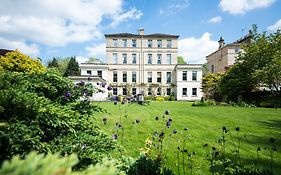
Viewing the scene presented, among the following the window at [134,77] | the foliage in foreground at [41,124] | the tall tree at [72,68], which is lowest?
the foliage in foreground at [41,124]

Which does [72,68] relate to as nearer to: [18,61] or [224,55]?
[18,61]

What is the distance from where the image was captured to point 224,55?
52188mm

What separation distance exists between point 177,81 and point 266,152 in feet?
133

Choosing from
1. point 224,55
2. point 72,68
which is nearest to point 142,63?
point 224,55

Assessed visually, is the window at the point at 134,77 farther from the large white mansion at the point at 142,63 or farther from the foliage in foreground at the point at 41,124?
the foliage in foreground at the point at 41,124

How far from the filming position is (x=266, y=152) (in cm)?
636

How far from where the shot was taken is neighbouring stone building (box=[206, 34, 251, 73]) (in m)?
50.1

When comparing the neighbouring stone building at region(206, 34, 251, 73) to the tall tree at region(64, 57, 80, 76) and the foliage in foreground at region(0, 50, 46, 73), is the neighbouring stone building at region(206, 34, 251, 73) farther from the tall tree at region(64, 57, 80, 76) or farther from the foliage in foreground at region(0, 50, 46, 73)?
the tall tree at region(64, 57, 80, 76)

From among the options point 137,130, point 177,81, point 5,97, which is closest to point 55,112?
point 5,97

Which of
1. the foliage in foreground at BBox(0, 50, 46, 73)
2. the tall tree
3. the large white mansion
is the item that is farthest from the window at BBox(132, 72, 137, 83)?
the foliage in foreground at BBox(0, 50, 46, 73)

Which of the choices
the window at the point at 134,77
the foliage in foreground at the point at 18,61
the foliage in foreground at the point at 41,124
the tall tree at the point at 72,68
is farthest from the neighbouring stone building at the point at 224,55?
the foliage in foreground at the point at 41,124

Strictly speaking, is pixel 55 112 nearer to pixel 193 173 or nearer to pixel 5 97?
pixel 5 97

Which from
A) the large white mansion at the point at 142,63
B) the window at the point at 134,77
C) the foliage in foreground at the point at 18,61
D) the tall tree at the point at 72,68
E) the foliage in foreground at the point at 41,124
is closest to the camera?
the foliage in foreground at the point at 41,124

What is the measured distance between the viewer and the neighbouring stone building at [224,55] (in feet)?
164
